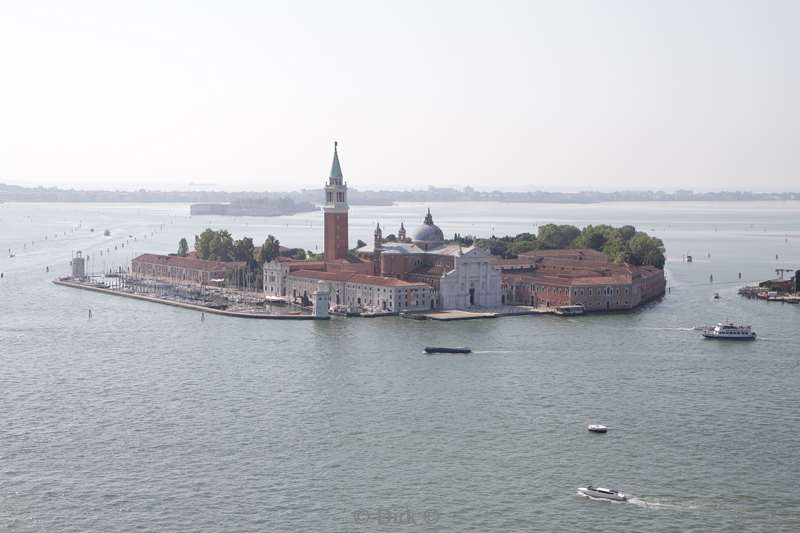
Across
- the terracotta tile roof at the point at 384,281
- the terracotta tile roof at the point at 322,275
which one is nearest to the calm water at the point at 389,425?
the terracotta tile roof at the point at 384,281

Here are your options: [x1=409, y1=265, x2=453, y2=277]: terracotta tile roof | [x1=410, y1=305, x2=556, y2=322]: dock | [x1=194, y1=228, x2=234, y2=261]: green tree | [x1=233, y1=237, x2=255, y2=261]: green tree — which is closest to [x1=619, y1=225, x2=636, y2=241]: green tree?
[x1=233, y1=237, x2=255, y2=261]: green tree

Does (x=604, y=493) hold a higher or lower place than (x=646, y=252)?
lower

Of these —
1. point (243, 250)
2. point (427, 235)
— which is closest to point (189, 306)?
point (427, 235)

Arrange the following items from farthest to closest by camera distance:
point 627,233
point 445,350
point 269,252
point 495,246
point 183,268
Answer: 1. point 627,233
2. point 495,246
3. point 183,268
4. point 269,252
5. point 445,350

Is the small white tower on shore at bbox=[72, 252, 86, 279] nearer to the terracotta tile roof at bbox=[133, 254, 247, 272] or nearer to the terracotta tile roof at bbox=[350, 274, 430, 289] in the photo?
the terracotta tile roof at bbox=[133, 254, 247, 272]

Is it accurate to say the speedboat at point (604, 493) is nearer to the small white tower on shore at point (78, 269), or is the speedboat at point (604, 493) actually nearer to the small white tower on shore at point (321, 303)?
the small white tower on shore at point (321, 303)

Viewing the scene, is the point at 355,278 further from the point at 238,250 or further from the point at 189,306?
the point at 238,250
